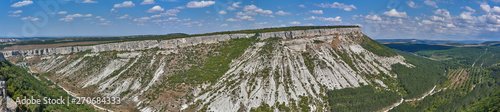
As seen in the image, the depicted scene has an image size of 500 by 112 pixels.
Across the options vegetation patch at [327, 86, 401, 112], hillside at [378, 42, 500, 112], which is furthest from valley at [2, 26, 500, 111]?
hillside at [378, 42, 500, 112]

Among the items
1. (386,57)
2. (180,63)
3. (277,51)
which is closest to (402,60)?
(386,57)

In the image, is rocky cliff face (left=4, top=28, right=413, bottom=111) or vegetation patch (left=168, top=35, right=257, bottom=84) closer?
rocky cliff face (left=4, top=28, right=413, bottom=111)

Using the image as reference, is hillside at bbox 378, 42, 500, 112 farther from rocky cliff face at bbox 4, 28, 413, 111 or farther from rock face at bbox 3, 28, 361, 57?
rock face at bbox 3, 28, 361, 57

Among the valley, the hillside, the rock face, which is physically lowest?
the hillside

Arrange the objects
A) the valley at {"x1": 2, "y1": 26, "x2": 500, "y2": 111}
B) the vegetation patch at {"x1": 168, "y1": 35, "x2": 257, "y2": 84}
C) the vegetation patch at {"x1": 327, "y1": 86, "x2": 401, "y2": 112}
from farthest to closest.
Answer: the vegetation patch at {"x1": 168, "y1": 35, "x2": 257, "y2": 84}
the valley at {"x1": 2, "y1": 26, "x2": 500, "y2": 111}
the vegetation patch at {"x1": 327, "y1": 86, "x2": 401, "y2": 112}

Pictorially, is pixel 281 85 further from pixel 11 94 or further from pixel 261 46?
pixel 11 94

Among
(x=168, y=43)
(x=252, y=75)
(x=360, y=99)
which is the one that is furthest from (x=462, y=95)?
(x=168, y=43)

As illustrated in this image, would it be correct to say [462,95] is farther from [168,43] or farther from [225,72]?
[168,43]

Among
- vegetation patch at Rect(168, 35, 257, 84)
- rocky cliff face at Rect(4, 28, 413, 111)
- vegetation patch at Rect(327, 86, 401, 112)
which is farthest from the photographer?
vegetation patch at Rect(168, 35, 257, 84)
